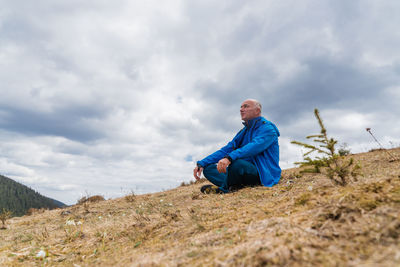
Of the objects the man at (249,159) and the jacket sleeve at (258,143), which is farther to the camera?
the man at (249,159)

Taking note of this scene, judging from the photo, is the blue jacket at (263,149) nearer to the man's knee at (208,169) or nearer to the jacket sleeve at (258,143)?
the jacket sleeve at (258,143)

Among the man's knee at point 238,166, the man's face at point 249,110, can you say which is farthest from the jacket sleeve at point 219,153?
the man's knee at point 238,166

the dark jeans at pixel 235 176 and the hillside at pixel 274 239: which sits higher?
the dark jeans at pixel 235 176

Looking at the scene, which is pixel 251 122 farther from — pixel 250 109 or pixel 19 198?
pixel 19 198

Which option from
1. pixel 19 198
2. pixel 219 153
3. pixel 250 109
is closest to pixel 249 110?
pixel 250 109

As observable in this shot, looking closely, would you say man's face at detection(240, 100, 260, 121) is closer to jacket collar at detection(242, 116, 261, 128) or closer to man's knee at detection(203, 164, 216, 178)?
jacket collar at detection(242, 116, 261, 128)

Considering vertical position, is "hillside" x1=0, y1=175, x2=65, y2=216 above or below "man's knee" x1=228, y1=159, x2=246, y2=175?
above

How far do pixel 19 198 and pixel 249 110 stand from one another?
460 ft

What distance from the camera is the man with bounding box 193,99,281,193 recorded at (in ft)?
17.3

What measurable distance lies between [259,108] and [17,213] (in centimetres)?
11703

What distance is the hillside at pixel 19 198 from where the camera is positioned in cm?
10143

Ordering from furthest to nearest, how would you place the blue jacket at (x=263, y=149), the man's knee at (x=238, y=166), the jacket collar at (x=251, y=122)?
1. the jacket collar at (x=251, y=122)
2. the man's knee at (x=238, y=166)
3. the blue jacket at (x=263, y=149)

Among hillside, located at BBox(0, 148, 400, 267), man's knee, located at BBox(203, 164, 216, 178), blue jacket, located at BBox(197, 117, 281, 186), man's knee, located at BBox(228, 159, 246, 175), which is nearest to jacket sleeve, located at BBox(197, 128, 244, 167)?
man's knee, located at BBox(203, 164, 216, 178)

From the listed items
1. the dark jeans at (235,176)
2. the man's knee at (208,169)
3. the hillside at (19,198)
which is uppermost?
the hillside at (19,198)
